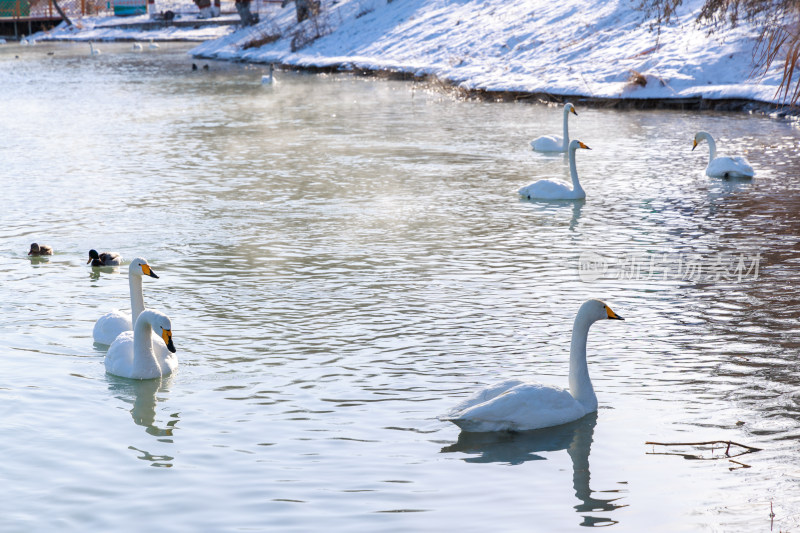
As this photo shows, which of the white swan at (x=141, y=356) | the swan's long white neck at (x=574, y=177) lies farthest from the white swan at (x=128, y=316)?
the swan's long white neck at (x=574, y=177)

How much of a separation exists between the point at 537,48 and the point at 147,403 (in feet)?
96.2

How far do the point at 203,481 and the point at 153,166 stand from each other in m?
14.0

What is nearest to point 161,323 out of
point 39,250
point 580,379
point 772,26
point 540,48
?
point 580,379

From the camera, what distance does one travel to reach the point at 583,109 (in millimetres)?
28422

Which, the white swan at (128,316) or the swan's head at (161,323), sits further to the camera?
the white swan at (128,316)

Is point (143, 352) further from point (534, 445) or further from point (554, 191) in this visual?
point (554, 191)

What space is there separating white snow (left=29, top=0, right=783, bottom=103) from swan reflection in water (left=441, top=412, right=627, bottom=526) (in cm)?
1472

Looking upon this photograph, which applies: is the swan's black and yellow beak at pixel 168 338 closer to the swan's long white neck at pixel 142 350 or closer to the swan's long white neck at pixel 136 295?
the swan's long white neck at pixel 142 350

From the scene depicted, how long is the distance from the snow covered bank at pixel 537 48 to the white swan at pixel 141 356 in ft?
50.3

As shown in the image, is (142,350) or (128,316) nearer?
(142,350)

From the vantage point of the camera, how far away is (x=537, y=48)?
35.2 m

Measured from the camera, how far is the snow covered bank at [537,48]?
28.3 meters

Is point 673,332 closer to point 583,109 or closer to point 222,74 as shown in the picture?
point 583,109

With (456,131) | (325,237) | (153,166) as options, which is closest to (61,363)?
(325,237)
